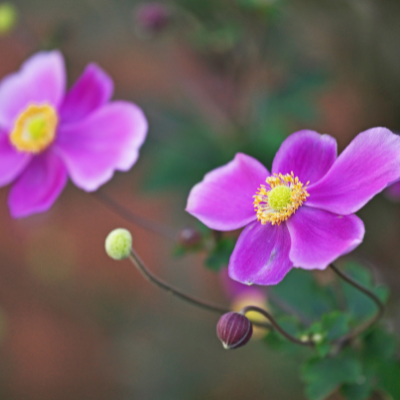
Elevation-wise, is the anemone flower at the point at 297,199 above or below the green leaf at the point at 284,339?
above

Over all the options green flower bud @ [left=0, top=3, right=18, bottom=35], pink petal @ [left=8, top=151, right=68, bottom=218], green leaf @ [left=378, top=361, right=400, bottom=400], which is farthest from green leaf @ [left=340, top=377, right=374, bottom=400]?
green flower bud @ [left=0, top=3, right=18, bottom=35]

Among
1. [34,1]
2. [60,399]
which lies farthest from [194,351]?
[34,1]

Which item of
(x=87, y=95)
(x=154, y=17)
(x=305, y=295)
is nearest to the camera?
(x=305, y=295)

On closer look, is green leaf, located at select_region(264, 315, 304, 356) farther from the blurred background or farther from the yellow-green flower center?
the blurred background

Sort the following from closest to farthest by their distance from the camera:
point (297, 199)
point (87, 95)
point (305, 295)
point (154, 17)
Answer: point (297, 199) → point (305, 295) → point (87, 95) → point (154, 17)

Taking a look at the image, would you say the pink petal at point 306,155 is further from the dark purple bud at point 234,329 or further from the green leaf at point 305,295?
the green leaf at point 305,295

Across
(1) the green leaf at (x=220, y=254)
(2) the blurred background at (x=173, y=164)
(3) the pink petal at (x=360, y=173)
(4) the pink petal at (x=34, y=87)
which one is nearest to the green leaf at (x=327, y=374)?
(1) the green leaf at (x=220, y=254)

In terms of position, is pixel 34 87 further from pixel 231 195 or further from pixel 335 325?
pixel 335 325

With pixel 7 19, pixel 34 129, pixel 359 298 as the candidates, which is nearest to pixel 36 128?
pixel 34 129
